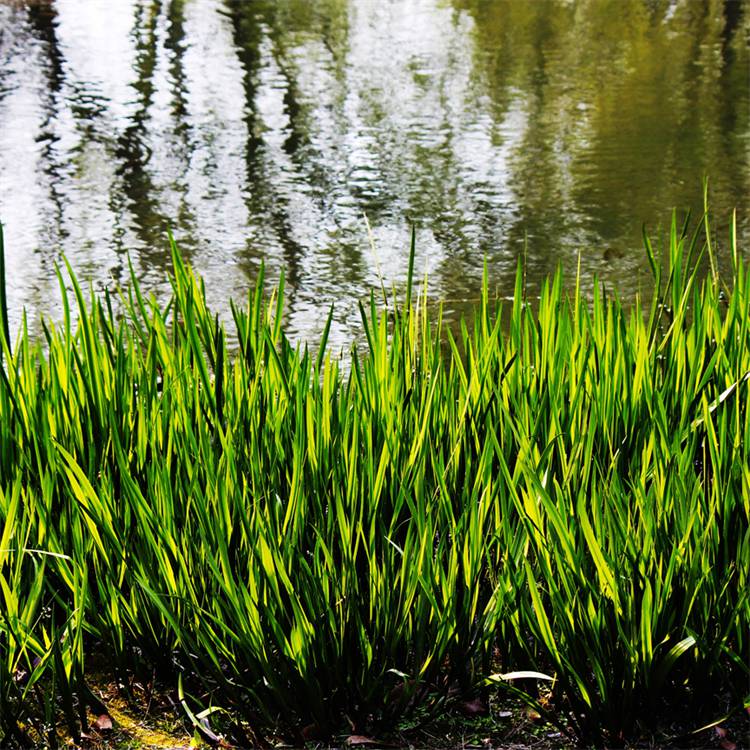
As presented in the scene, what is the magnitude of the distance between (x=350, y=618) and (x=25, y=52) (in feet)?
15.7

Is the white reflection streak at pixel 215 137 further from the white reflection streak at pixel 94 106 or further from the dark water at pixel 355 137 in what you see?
the white reflection streak at pixel 94 106

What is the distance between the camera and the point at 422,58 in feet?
17.9

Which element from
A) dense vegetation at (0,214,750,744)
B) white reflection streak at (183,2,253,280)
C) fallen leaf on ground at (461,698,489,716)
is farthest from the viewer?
white reflection streak at (183,2,253,280)

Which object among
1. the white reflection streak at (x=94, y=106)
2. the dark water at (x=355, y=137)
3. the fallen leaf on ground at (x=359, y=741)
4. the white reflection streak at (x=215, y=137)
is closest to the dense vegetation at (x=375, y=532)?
the fallen leaf on ground at (x=359, y=741)

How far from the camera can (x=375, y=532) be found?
159 centimetres

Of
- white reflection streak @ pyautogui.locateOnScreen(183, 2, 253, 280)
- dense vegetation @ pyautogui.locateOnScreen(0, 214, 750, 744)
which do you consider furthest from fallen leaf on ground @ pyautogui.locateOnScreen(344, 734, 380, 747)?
white reflection streak @ pyautogui.locateOnScreen(183, 2, 253, 280)

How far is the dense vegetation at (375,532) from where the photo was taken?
4.72 ft

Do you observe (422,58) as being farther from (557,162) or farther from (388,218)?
(388,218)

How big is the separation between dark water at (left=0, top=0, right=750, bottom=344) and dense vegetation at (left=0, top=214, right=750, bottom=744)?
1289mm

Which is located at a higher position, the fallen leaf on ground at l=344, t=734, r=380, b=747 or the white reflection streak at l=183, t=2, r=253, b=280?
the white reflection streak at l=183, t=2, r=253, b=280

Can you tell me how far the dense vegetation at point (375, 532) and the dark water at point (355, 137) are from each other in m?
1.29

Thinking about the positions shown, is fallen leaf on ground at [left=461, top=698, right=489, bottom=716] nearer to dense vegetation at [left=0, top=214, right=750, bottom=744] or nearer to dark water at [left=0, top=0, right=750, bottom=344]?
dense vegetation at [left=0, top=214, right=750, bottom=744]

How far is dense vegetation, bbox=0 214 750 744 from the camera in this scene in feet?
4.72

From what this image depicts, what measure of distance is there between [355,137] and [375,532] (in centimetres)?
318
